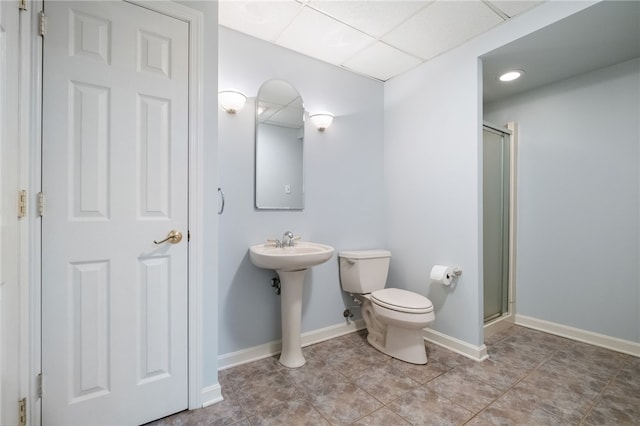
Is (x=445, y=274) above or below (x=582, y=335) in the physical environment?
above

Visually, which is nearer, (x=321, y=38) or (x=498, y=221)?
(x=321, y=38)

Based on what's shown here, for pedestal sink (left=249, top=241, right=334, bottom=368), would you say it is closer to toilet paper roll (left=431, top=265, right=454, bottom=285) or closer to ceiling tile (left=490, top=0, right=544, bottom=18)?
toilet paper roll (left=431, top=265, right=454, bottom=285)

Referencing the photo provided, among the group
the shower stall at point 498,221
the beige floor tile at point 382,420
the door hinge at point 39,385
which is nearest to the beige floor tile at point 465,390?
the beige floor tile at point 382,420

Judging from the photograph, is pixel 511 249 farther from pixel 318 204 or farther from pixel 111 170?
pixel 111 170

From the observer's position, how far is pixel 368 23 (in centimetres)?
188

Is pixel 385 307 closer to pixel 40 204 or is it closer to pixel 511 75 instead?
pixel 40 204

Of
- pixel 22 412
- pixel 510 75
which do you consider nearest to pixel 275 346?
pixel 22 412

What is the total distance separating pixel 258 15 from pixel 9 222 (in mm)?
1708

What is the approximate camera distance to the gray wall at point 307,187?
6.31 feet

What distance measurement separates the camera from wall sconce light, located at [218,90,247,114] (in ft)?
6.06

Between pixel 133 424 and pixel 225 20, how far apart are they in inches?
93.9

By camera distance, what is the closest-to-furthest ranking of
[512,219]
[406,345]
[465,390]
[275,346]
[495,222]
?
[465,390] → [406,345] → [275,346] → [495,222] → [512,219]

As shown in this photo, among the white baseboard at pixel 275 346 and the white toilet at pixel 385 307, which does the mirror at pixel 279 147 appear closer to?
the white toilet at pixel 385 307

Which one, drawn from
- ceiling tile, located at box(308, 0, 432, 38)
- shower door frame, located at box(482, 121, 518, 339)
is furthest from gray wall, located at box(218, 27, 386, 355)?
shower door frame, located at box(482, 121, 518, 339)
